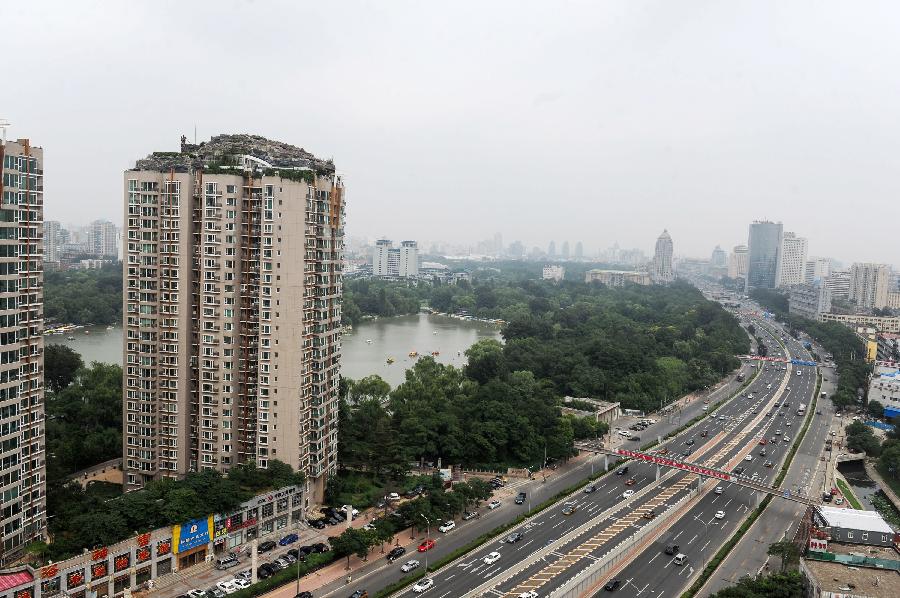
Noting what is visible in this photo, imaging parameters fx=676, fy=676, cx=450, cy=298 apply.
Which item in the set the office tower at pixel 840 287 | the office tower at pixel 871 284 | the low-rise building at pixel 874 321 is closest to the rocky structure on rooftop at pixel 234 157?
the low-rise building at pixel 874 321

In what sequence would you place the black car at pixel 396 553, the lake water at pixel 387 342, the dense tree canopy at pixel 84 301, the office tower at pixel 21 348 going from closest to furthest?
the office tower at pixel 21 348
the black car at pixel 396 553
the lake water at pixel 387 342
the dense tree canopy at pixel 84 301

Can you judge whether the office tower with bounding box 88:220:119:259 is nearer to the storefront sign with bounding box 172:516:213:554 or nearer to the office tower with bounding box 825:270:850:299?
the office tower with bounding box 825:270:850:299

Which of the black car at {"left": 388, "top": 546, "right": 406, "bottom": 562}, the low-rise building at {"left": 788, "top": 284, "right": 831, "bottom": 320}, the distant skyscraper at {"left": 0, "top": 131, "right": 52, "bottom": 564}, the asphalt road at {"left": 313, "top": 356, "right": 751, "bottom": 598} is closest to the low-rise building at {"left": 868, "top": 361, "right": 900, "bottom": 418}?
the asphalt road at {"left": 313, "top": 356, "right": 751, "bottom": 598}

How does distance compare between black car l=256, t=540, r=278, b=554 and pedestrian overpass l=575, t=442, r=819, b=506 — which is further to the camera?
pedestrian overpass l=575, t=442, r=819, b=506

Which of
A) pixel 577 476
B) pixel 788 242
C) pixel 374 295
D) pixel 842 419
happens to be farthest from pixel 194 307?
pixel 788 242

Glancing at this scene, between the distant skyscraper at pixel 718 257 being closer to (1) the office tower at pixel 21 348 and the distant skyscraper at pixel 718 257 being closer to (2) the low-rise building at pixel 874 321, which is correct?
(2) the low-rise building at pixel 874 321

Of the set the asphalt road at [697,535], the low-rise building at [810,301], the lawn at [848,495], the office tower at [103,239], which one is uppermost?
the office tower at [103,239]
